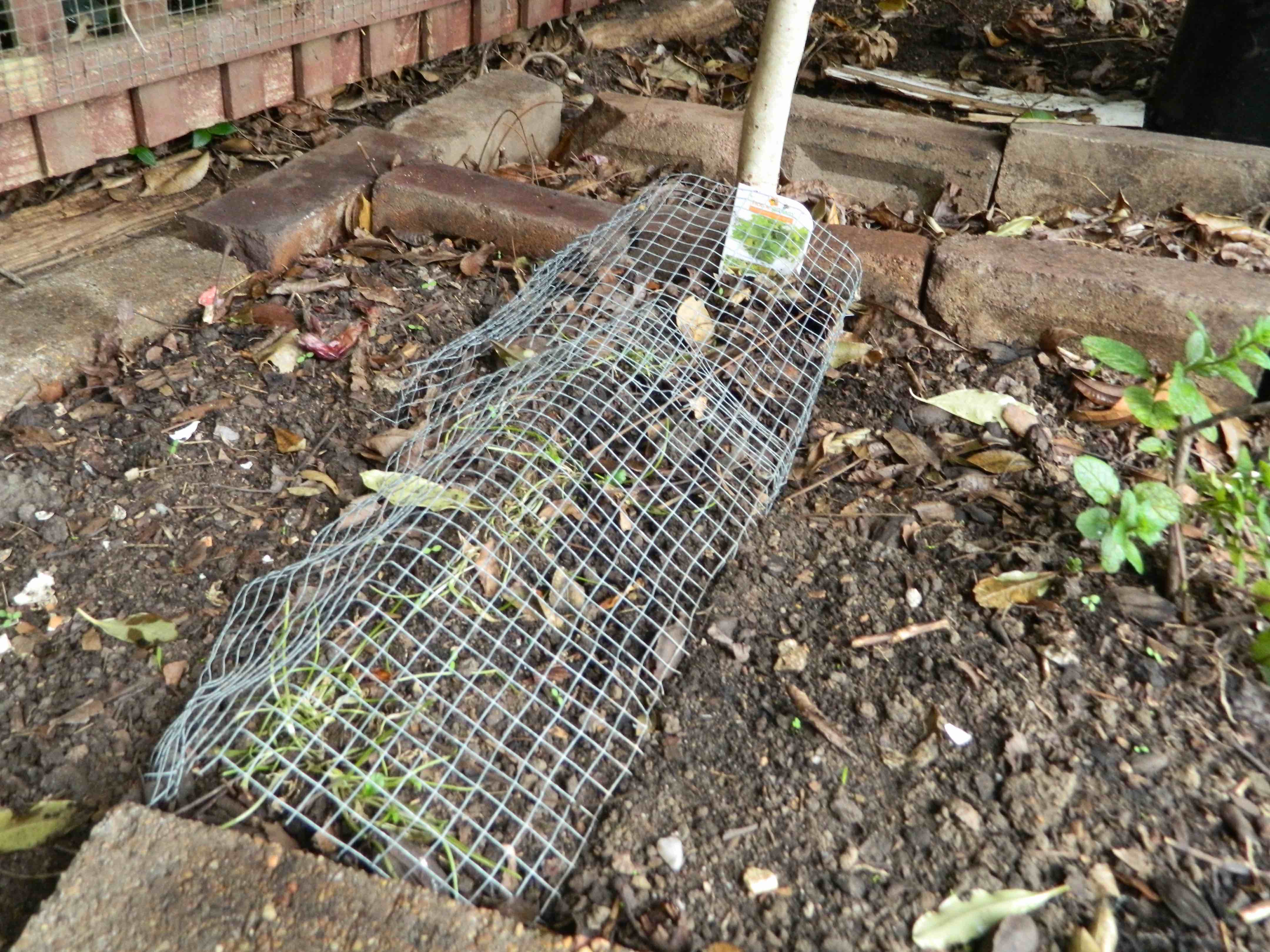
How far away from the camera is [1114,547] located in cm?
181

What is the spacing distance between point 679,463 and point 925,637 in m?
0.60

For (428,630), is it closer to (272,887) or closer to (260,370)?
(272,887)

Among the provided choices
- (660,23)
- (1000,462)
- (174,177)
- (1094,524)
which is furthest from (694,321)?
(660,23)

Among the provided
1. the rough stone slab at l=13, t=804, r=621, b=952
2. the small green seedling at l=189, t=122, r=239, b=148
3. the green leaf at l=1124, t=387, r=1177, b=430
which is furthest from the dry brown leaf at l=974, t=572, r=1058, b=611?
the small green seedling at l=189, t=122, r=239, b=148

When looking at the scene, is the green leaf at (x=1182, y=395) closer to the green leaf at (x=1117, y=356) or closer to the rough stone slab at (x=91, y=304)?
the green leaf at (x=1117, y=356)

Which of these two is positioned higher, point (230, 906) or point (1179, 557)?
point (1179, 557)

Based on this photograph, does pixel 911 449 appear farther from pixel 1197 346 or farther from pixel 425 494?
pixel 425 494

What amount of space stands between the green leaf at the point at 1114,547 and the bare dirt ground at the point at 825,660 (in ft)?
0.37

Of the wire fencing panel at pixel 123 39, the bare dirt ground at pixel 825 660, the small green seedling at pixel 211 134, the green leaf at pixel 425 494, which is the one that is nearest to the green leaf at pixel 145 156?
the small green seedling at pixel 211 134

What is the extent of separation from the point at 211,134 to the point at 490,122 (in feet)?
2.90

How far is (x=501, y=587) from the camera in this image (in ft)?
5.97

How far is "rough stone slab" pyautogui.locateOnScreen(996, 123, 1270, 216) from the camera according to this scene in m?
3.12

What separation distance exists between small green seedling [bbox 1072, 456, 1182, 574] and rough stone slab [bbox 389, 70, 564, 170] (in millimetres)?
2158

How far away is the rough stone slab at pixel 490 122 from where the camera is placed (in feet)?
10.8
